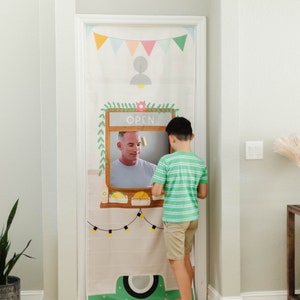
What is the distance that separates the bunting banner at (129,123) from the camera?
345 cm

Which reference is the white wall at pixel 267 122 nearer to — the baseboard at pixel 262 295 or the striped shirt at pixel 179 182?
the baseboard at pixel 262 295

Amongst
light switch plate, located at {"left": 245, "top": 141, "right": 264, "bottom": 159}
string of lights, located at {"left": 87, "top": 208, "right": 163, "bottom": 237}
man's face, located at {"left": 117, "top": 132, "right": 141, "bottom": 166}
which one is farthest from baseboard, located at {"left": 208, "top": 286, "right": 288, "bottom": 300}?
man's face, located at {"left": 117, "top": 132, "right": 141, "bottom": 166}

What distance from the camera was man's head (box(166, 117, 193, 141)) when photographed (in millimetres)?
3223

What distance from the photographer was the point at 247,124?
3365mm

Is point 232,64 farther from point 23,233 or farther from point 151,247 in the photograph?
point 23,233

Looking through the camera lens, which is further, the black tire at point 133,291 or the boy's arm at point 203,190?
the black tire at point 133,291

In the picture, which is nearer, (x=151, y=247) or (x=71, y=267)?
(x=71, y=267)

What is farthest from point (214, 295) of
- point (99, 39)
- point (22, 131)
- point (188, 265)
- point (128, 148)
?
point (99, 39)

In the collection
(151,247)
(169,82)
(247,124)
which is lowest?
(151,247)

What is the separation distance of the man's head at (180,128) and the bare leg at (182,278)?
771 millimetres

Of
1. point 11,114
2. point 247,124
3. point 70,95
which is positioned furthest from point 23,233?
point 247,124

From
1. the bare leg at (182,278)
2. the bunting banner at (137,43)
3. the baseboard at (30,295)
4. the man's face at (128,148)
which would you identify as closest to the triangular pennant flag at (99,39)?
the bunting banner at (137,43)

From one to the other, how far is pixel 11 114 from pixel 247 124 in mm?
1555

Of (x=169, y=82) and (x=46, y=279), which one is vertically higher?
(x=169, y=82)
